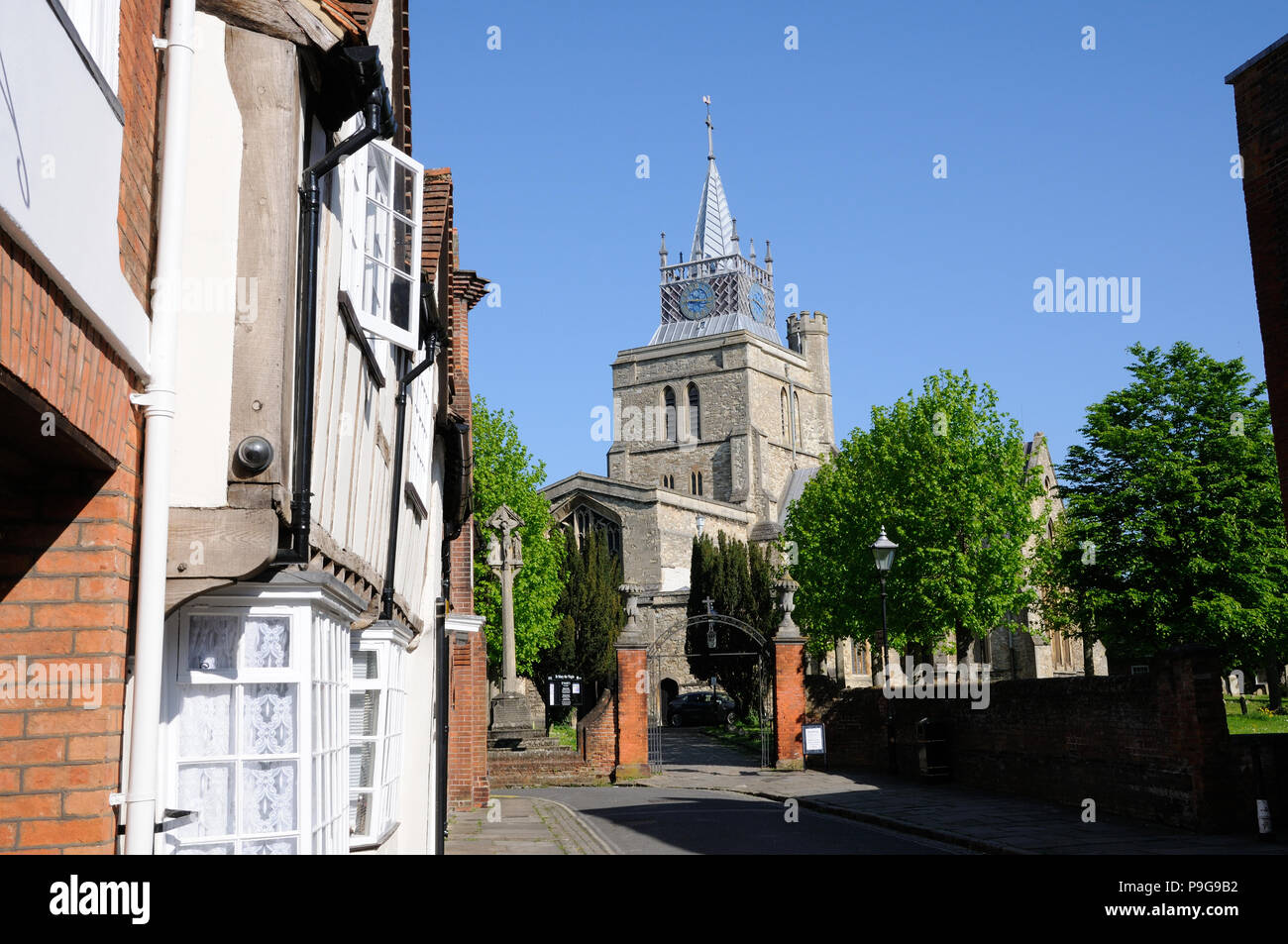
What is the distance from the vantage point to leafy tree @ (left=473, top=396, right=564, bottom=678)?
133 feet

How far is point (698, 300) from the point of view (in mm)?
93062

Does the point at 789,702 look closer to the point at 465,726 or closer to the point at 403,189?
the point at 465,726

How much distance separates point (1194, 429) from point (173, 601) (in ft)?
107

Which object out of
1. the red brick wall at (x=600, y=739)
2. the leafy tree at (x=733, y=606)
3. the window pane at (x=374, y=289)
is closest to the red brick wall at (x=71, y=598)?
the window pane at (x=374, y=289)

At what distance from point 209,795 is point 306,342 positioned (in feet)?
6.05

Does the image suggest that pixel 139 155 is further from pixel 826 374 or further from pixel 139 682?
pixel 826 374

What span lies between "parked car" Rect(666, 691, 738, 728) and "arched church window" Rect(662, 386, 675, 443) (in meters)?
39.2

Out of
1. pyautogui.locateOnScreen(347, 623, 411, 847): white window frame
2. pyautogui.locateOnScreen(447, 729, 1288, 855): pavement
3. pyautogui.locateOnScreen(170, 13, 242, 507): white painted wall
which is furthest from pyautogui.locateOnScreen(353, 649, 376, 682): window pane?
pyautogui.locateOnScreen(447, 729, 1288, 855): pavement

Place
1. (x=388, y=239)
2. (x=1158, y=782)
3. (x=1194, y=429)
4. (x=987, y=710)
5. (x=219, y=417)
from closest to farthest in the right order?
(x=219, y=417), (x=388, y=239), (x=1158, y=782), (x=987, y=710), (x=1194, y=429)

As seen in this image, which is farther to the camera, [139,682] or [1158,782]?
[1158,782]

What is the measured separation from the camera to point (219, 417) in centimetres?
451

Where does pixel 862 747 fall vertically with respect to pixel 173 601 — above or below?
below
